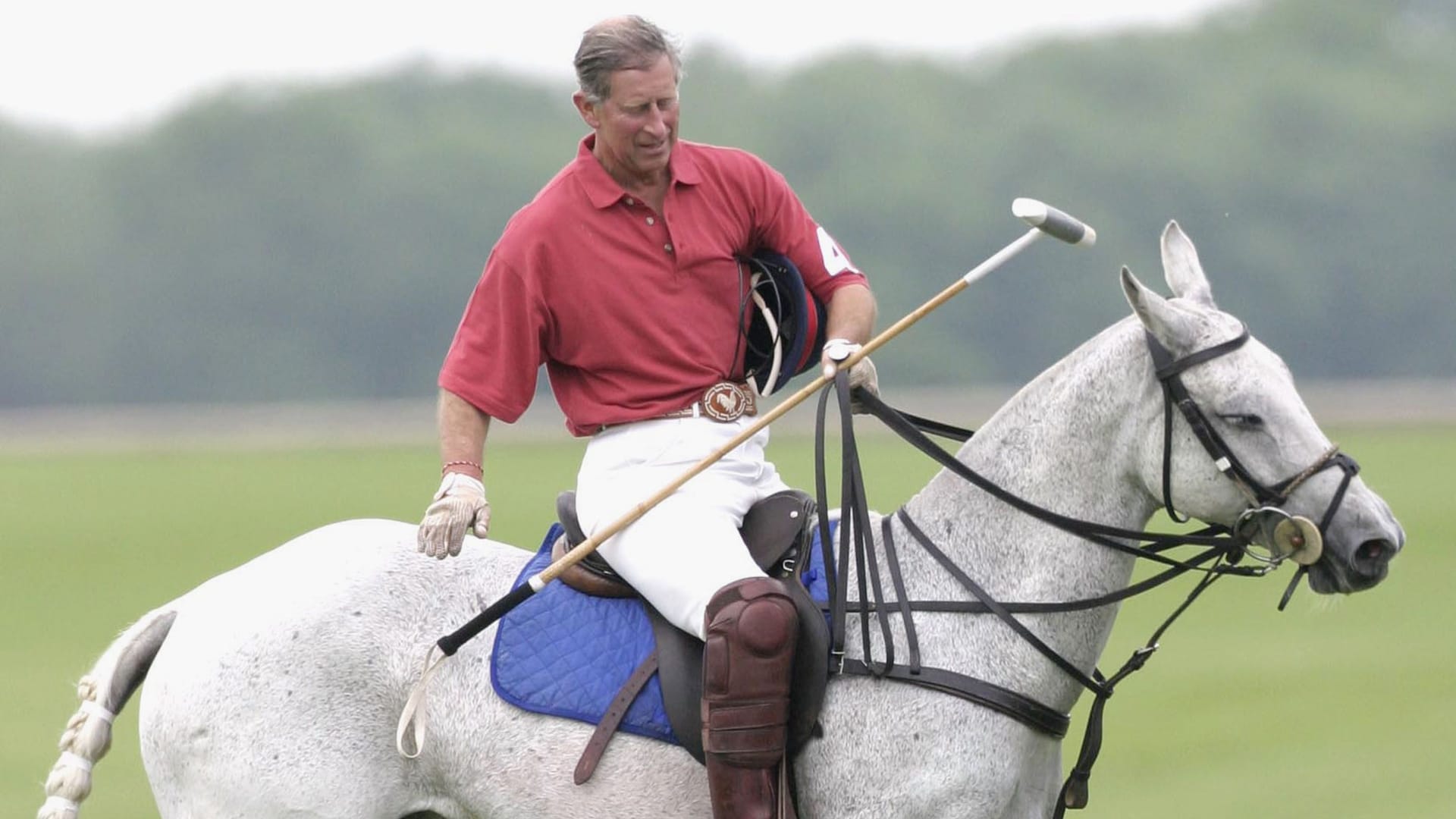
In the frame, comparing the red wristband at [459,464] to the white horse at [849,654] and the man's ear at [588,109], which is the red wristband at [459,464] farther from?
the man's ear at [588,109]

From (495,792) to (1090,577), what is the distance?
153 centimetres

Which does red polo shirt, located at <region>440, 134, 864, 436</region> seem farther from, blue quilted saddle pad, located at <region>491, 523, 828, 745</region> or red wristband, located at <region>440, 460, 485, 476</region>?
blue quilted saddle pad, located at <region>491, 523, 828, 745</region>

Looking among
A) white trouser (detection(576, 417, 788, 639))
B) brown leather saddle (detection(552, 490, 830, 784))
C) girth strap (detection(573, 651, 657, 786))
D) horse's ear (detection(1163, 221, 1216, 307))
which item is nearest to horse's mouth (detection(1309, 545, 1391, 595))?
horse's ear (detection(1163, 221, 1216, 307))

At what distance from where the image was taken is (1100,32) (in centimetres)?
6675

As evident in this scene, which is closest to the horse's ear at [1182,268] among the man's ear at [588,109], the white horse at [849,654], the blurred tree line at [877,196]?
the white horse at [849,654]

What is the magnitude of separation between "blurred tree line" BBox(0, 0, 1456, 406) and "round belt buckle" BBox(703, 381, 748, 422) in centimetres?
4198

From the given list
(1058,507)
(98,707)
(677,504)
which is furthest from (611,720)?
(98,707)

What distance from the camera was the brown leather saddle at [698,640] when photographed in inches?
184

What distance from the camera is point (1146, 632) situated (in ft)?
52.0

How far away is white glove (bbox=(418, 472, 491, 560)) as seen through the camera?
4723 millimetres

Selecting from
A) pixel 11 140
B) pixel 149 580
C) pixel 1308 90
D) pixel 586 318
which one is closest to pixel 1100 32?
pixel 1308 90

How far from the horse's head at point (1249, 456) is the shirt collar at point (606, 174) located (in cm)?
122

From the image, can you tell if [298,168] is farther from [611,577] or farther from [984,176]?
[611,577]

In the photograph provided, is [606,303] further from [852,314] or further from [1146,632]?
[1146,632]
